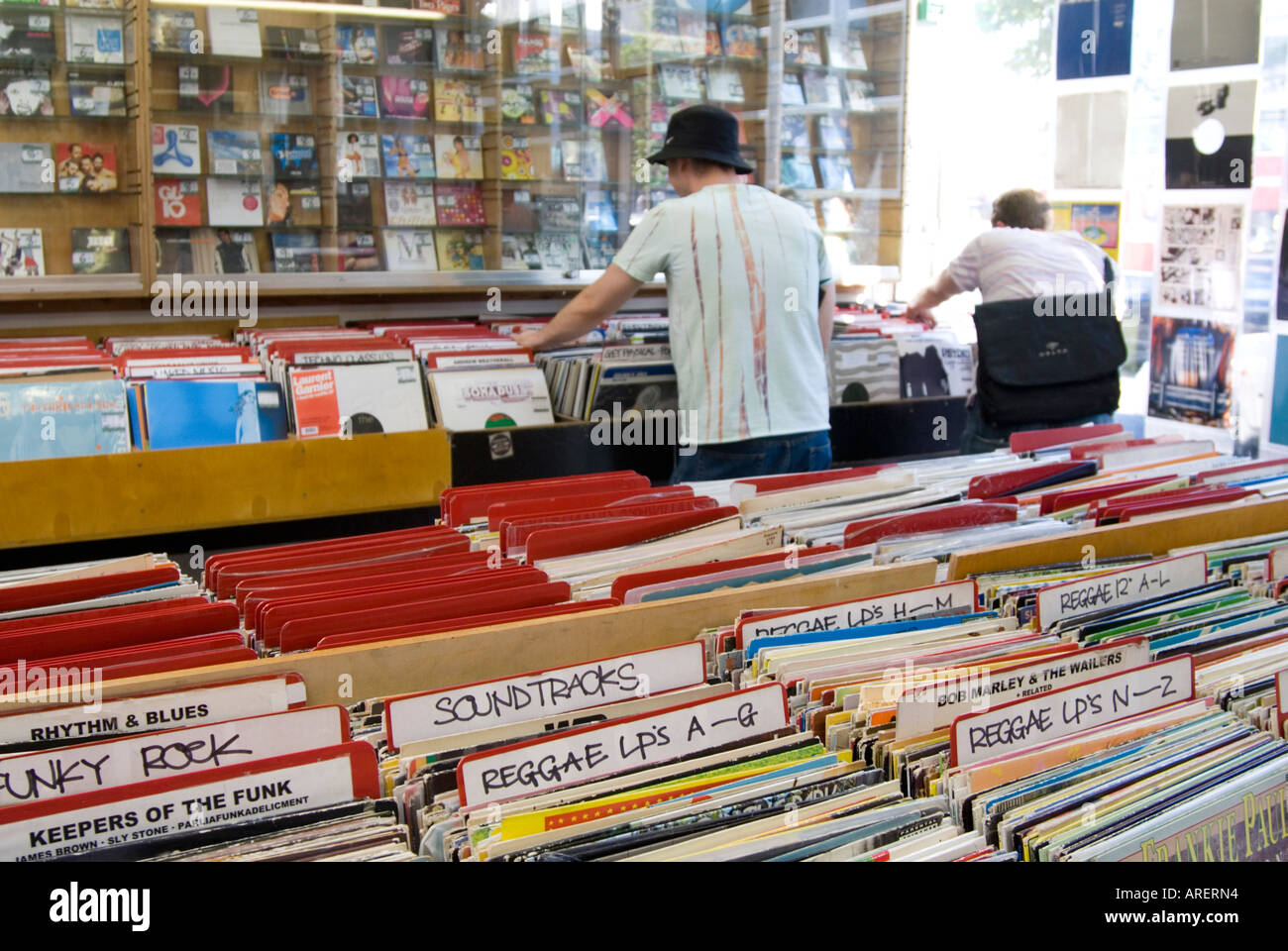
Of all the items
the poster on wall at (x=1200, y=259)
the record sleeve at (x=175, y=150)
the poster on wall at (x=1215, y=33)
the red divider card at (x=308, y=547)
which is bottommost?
the red divider card at (x=308, y=547)

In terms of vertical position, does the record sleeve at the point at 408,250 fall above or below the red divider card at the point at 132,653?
above

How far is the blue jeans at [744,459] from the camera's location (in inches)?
136

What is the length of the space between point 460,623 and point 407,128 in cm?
421

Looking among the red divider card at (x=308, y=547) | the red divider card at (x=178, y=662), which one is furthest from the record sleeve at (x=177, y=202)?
the red divider card at (x=178, y=662)

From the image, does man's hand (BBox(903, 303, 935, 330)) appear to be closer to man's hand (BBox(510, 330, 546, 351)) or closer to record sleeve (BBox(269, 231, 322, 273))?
man's hand (BBox(510, 330, 546, 351))

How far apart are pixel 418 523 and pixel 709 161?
1.32m

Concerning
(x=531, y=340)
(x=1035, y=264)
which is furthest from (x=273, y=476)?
(x=1035, y=264)

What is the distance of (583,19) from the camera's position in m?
5.48

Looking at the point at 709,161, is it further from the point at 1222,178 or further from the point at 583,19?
the point at 1222,178

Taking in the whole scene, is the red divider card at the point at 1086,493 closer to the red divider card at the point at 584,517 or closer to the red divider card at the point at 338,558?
the red divider card at the point at 584,517

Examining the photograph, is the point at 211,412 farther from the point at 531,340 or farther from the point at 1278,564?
the point at 1278,564

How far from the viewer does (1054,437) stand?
2691 millimetres

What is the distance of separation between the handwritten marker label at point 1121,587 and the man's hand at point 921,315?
2955 millimetres
